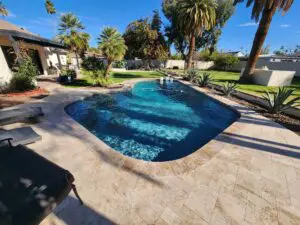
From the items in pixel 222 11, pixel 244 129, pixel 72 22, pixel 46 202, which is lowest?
pixel 244 129

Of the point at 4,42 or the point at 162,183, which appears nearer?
the point at 162,183

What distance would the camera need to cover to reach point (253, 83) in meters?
15.7

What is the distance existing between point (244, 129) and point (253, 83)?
41.8 ft

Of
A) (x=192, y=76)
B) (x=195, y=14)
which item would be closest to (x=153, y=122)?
(x=192, y=76)

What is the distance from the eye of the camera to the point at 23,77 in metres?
9.64

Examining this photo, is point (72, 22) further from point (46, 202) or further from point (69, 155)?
point (46, 202)

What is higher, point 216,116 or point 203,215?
point 203,215

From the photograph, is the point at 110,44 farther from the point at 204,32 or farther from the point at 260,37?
the point at 204,32

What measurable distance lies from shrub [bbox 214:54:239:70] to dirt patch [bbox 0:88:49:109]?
35061mm

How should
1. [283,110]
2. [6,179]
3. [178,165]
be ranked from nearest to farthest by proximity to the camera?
[6,179], [178,165], [283,110]

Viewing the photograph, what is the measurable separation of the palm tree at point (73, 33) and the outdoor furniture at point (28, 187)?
789 inches

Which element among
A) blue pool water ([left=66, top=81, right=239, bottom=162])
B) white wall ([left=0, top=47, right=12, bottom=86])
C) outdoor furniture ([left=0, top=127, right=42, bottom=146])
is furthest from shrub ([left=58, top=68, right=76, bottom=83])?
outdoor furniture ([left=0, top=127, right=42, bottom=146])

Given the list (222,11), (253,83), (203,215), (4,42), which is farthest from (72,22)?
(222,11)

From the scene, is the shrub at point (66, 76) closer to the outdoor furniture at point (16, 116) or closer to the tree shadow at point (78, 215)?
the outdoor furniture at point (16, 116)
